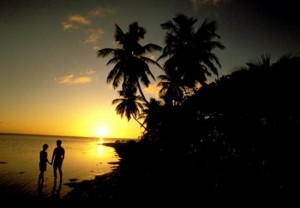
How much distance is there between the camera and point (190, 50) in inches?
905

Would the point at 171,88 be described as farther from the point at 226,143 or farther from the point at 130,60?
the point at 226,143

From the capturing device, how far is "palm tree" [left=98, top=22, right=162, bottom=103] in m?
23.4

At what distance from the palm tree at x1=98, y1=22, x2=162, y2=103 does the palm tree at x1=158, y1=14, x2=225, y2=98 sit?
172cm

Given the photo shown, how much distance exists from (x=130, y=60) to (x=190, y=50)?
6.23 metres

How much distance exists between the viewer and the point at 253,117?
7.45m

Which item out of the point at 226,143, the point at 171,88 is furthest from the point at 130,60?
the point at 226,143

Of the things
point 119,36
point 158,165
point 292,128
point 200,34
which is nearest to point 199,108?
point 158,165

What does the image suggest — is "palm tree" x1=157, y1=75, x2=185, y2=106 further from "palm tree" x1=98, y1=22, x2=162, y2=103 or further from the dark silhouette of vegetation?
the dark silhouette of vegetation

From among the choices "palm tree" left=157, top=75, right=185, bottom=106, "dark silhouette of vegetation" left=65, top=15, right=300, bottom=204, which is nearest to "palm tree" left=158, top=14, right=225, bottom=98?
"palm tree" left=157, top=75, right=185, bottom=106

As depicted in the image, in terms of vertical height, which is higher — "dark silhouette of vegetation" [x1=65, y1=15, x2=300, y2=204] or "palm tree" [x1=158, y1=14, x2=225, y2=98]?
"palm tree" [x1=158, y1=14, x2=225, y2=98]

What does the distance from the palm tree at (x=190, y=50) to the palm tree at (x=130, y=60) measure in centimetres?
172

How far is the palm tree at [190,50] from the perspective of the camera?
22.8m

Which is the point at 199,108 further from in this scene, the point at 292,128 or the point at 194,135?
the point at 292,128

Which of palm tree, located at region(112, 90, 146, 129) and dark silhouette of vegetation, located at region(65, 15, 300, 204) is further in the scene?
palm tree, located at region(112, 90, 146, 129)
